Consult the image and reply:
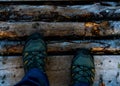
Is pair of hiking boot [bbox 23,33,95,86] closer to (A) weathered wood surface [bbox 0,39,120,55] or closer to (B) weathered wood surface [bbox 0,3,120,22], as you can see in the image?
(A) weathered wood surface [bbox 0,39,120,55]

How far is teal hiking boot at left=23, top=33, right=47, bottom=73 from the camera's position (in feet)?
10.6

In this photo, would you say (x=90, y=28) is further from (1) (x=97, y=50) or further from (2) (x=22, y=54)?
(2) (x=22, y=54)

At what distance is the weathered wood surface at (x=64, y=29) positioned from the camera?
11.1ft

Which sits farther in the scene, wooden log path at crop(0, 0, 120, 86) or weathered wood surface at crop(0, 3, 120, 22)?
weathered wood surface at crop(0, 3, 120, 22)

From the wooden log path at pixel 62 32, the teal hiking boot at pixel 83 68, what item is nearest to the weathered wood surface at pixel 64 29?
the wooden log path at pixel 62 32

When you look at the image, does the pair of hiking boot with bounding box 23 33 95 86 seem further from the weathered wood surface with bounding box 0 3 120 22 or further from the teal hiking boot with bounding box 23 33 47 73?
the weathered wood surface with bounding box 0 3 120 22

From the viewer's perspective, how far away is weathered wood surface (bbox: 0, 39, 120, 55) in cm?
334

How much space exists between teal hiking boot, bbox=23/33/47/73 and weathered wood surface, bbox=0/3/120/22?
0.63 ft

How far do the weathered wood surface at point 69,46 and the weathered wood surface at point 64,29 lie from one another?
6 cm

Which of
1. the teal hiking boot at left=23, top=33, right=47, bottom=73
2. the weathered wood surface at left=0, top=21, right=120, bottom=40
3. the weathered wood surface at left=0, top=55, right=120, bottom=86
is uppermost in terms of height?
the weathered wood surface at left=0, top=21, right=120, bottom=40

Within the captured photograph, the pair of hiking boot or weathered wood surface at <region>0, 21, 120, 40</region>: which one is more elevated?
weathered wood surface at <region>0, 21, 120, 40</region>

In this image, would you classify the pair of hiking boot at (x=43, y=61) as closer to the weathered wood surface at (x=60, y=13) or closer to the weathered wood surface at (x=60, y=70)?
the weathered wood surface at (x=60, y=70)

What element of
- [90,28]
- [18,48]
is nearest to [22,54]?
[18,48]

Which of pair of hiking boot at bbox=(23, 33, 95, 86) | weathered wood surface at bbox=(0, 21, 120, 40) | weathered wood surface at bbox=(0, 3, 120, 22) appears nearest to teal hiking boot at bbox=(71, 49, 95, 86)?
pair of hiking boot at bbox=(23, 33, 95, 86)
